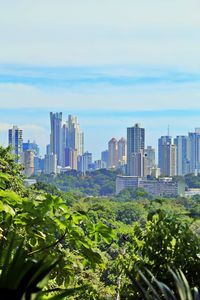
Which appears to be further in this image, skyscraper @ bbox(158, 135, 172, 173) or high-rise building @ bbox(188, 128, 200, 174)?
high-rise building @ bbox(188, 128, 200, 174)

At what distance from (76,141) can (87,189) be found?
162 feet

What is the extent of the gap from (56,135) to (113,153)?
13.4 meters

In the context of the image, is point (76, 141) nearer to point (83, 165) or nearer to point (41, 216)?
point (83, 165)

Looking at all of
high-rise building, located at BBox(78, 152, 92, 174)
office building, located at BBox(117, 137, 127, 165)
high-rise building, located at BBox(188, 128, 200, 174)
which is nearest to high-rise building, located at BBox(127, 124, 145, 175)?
office building, located at BBox(117, 137, 127, 165)

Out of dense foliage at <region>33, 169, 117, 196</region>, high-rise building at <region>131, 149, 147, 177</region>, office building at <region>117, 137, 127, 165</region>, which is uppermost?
office building at <region>117, 137, 127, 165</region>

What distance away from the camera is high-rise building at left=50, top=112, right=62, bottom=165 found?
5507 inches

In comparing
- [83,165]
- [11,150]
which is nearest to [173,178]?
[83,165]

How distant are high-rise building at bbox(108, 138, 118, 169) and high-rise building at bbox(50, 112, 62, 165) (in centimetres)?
1086

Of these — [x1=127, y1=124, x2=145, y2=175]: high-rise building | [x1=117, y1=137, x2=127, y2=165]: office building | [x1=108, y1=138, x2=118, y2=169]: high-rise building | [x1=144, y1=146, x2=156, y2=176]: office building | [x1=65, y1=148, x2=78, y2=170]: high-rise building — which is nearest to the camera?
[x1=144, y1=146, x2=156, y2=176]: office building

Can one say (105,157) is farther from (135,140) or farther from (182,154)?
(135,140)

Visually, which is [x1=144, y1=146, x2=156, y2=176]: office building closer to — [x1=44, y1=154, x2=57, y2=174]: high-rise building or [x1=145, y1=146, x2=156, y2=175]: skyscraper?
[x1=145, y1=146, x2=156, y2=175]: skyscraper

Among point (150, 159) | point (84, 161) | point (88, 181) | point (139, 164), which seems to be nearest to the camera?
point (88, 181)

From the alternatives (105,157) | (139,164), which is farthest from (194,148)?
(139,164)

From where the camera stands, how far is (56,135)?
462 feet
